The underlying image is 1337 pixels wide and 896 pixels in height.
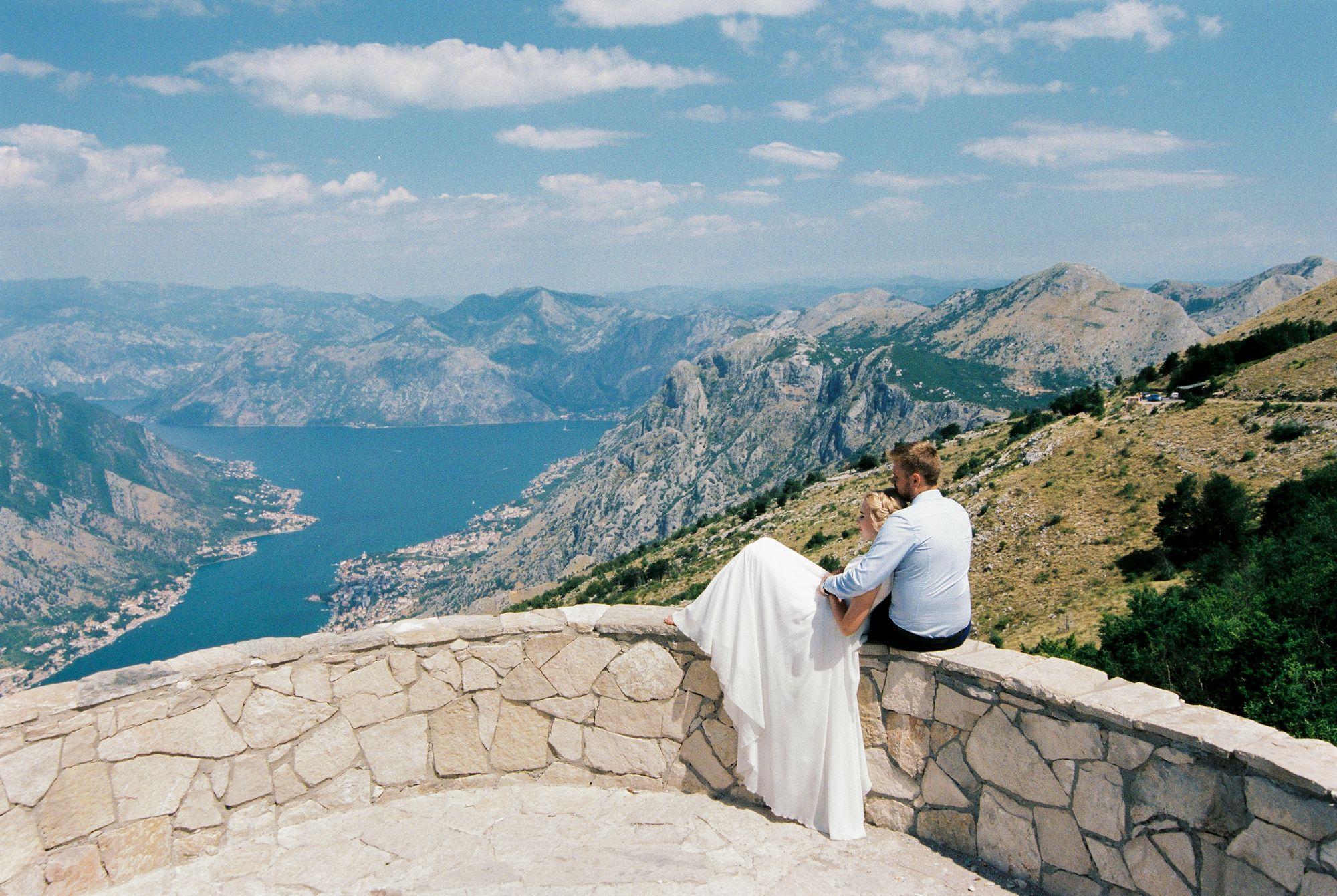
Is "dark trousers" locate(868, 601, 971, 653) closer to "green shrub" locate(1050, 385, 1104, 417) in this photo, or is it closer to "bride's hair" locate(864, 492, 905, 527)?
"bride's hair" locate(864, 492, 905, 527)

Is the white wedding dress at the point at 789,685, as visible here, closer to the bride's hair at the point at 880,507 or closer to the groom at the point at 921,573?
the groom at the point at 921,573

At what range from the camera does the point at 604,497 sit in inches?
7116

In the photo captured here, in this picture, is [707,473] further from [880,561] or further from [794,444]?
[880,561]

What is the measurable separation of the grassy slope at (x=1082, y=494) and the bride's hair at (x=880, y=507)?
16.3 m

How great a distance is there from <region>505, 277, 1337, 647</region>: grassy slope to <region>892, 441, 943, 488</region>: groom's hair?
53.9 feet

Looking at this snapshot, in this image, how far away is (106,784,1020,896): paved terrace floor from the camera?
4.29 meters

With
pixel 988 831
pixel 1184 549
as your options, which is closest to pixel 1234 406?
pixel 1184 549

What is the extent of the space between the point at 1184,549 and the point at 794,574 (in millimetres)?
24123

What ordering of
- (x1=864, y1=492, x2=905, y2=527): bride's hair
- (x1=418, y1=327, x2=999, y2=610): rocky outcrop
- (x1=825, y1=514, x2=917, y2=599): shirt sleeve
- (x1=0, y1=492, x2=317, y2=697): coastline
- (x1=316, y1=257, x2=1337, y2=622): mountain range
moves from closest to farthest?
(x1=825, y1=514, x2=917, y2=599): shirt sleeve
(x1=864, y1=492, x2=905, y2=527): bride's hair
(x1=0, y1=492, x2=317, y2=697): coastline
(x1=418, y1=327, x2=999, y2=610): rocky outcrop
(x1=316, y1=257, x2=1337, y2=622): mountain range

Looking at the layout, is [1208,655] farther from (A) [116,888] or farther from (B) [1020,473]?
(B) [1020,473]

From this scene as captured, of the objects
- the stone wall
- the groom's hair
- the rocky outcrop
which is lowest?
the rocky outcrop

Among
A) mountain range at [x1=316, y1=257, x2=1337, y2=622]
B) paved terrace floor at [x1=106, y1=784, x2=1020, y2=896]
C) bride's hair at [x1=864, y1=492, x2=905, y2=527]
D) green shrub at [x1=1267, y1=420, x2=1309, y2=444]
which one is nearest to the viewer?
paved terrace floor at [x1=106, y1=784, x2=1020, y2=896]

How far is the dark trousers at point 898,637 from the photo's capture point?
465cm

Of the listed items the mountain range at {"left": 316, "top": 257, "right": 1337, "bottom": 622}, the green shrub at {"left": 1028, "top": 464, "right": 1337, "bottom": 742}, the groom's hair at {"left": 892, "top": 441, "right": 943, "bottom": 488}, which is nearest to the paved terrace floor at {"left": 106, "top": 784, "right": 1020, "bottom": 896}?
the groom's hair at {"left": 892, "top": 441, "right": 943, "bottom": 488}
